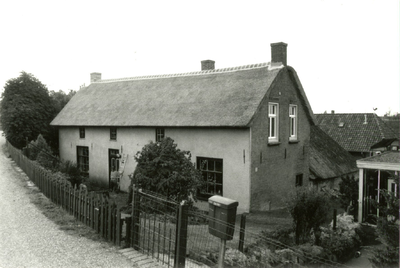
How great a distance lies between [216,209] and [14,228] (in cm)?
637

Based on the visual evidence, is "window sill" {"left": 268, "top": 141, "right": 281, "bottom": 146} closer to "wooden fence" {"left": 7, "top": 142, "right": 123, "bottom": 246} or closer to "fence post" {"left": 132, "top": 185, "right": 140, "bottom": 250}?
"wooden fence" {"left": 7, "top": 142, "right": 123, "bottom": 246}

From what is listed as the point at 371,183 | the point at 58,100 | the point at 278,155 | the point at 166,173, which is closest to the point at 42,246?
the point at 166,173

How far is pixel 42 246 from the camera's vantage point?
8297mm

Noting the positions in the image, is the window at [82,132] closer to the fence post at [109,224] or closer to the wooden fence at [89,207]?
the wooden fence at [89,207]

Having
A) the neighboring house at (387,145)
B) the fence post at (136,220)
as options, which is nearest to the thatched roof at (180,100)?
the neighboring house at (387,145)

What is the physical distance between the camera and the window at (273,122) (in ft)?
55.7

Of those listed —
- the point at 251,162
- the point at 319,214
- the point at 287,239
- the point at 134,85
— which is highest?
the point at 134,85

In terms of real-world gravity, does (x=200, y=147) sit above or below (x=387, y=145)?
below

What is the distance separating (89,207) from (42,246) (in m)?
1.65

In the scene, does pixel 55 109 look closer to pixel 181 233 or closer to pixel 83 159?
pixel 83 159

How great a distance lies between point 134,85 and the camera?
23.4 meters

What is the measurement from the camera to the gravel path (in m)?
7.47

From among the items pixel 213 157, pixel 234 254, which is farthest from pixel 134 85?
pixel 234 254

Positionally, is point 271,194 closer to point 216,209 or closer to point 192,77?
point 192,77
